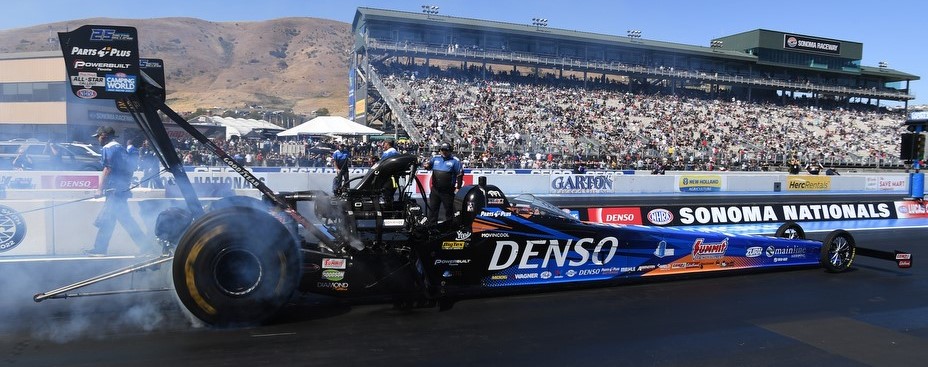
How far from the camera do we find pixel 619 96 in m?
50.3

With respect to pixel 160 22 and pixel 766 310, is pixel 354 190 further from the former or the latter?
pixel 160 22

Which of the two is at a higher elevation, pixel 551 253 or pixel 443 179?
pixel 443 179

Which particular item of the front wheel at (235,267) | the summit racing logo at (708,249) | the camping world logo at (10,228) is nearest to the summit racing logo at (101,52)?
the front wheel at (235,267)

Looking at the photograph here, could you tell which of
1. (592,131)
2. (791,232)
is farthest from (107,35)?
(592,131)

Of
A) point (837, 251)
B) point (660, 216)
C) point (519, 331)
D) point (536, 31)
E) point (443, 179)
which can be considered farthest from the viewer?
→ point (536, 31)

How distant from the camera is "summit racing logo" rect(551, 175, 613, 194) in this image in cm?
2398

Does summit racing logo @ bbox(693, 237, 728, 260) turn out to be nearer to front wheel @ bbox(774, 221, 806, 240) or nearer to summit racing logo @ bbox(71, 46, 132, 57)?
front wheel @ bbox(774, 221, 806, 240)

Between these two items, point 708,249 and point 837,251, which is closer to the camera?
point 708,249

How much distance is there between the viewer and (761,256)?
25.1 ft

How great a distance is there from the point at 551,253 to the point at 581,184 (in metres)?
18.5

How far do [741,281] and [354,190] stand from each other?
4.81 metres

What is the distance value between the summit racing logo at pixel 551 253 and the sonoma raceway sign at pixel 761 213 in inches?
197

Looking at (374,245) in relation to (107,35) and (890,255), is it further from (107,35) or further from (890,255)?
(890,255)

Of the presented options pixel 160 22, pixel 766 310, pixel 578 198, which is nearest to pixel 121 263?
pixel 766 310
